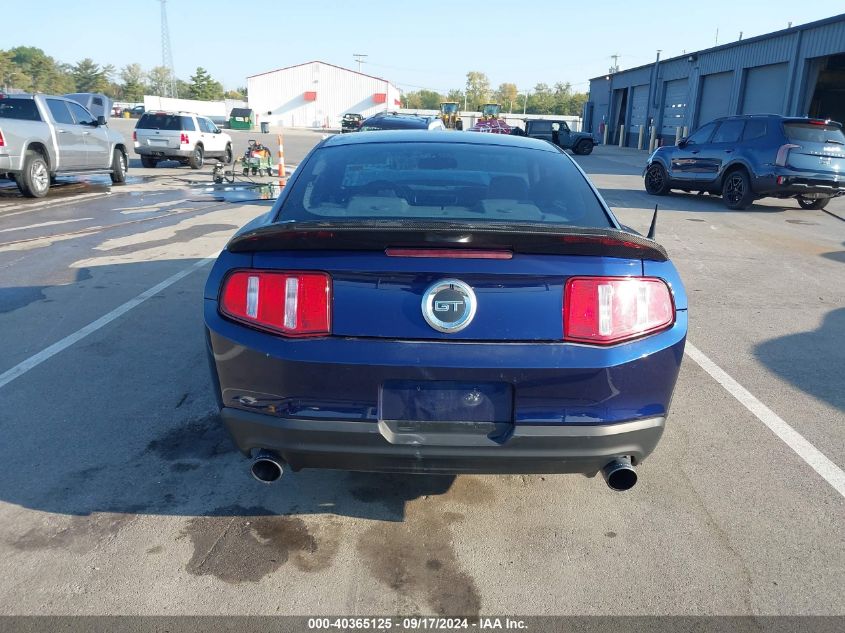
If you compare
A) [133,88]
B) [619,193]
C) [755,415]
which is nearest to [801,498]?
[755,415]

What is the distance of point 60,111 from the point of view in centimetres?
1388

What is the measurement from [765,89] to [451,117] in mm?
23624

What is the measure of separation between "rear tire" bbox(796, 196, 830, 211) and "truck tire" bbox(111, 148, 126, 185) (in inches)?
603

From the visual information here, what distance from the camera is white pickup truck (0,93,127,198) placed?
12.2 metres

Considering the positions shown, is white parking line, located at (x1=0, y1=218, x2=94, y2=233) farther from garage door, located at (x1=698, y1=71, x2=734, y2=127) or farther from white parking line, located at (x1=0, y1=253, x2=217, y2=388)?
garage door, located at (x1=698, y1=71, x2=734, y2=127)

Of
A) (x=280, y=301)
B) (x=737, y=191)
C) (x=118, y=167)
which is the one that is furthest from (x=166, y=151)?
(x=280, y=301)

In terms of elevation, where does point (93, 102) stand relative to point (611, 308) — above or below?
above

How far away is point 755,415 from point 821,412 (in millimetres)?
430

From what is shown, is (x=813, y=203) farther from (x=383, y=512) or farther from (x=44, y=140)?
(x=44, y=140)

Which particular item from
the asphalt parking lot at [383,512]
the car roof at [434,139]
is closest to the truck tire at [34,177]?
the asphalt parking lot at [383,512]

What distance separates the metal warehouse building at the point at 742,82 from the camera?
2397 centimetres

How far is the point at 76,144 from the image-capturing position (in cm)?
1406

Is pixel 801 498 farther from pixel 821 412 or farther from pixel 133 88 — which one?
pixel 133 88

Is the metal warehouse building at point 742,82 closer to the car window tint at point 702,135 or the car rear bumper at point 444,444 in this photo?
the car window tint at point 702,135
